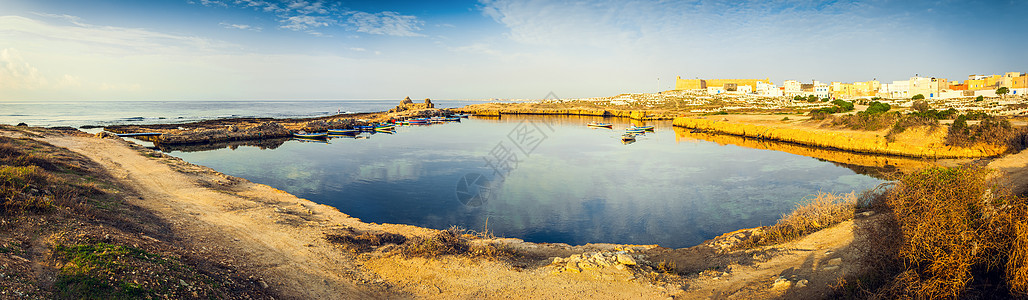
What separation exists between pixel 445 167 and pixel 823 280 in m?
21.1

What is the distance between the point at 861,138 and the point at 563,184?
75.6 feet

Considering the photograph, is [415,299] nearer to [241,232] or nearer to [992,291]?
[241,232]

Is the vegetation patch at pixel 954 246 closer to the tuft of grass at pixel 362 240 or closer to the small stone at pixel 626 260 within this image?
the small stone at pixel 626 260

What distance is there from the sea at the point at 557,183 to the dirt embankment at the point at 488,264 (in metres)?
3.47

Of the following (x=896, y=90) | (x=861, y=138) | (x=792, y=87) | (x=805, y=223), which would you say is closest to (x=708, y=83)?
(x=792, y=87)

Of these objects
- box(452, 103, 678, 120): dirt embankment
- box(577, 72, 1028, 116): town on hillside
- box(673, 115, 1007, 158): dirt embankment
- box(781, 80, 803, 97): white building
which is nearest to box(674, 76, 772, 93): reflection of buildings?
box(577, 72, 1028, 116): town on hillside

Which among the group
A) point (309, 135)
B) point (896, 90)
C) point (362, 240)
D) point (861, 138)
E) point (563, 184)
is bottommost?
point (563, 184)

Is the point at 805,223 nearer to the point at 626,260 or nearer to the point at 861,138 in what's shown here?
the point at 626,260

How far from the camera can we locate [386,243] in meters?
9.80

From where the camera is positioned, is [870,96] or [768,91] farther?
[768,91]

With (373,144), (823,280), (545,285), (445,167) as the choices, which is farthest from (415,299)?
(373,144)

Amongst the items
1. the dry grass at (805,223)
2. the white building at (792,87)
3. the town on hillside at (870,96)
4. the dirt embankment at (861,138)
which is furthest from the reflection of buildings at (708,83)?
the dry grass at (805,223)

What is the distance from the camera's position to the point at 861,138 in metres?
29.0

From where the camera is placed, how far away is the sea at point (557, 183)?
46.9ft
